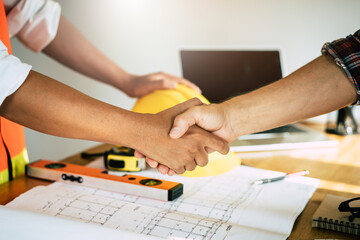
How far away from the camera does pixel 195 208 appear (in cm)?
73

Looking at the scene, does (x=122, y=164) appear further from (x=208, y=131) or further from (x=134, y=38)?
(x=134, y=38)

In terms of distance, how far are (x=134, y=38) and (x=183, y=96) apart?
827 millimetres

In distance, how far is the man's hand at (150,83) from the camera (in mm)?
1151

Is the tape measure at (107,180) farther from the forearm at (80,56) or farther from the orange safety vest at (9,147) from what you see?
the forearm at (80,56)

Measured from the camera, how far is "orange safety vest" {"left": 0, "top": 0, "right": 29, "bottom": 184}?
0.85 metres

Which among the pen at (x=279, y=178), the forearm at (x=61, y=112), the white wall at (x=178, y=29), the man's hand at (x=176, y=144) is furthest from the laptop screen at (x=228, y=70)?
the forearm at (x=61, y=112)

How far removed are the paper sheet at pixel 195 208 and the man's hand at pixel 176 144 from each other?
0.21 ft

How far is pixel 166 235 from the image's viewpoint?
611mm

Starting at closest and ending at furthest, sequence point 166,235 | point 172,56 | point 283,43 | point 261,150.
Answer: point 166,235 < point 261,150 < point 283,43 < point 172,56

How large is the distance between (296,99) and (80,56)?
0.81m

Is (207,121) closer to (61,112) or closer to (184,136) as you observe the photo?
(184,136)

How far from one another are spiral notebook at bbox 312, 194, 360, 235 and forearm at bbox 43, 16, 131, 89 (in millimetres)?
868

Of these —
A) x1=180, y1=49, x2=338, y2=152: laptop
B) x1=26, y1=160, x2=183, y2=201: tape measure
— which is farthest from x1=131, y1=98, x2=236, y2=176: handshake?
x1=180, y1=49, x2=338, y2=152: laptop

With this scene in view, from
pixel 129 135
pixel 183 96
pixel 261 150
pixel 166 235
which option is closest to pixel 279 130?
pixel 261 150
